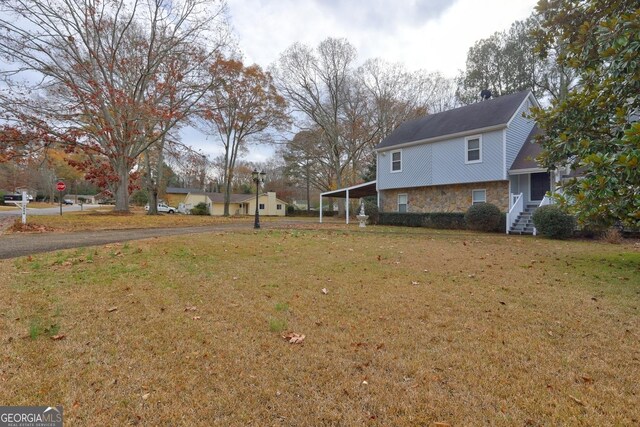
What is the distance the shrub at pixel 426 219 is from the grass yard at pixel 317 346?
431 inches

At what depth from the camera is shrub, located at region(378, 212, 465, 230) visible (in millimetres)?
16781

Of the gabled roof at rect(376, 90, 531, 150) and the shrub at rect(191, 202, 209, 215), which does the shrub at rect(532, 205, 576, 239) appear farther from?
the shrub at rect(191, 202, 209, 215)

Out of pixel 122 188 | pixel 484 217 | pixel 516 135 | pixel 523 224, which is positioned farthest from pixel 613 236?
pixel 122 188

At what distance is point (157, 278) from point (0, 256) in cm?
422

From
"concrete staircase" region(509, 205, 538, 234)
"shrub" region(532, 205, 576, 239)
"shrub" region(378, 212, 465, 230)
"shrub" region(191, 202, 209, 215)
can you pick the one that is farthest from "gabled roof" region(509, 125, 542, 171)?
"shrub" region(191, 202, 209, 215)

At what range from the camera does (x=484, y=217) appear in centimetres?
1489

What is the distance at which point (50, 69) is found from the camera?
16.8 metres

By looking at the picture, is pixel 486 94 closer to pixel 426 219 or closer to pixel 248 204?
pixel 426 219

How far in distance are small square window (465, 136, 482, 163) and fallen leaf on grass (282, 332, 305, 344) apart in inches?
642

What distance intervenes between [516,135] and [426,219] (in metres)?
6.08

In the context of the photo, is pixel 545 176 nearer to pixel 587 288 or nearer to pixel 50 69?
pixel 587 288

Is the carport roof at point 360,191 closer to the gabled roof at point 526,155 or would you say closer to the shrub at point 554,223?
the gabled roof at point 526,155

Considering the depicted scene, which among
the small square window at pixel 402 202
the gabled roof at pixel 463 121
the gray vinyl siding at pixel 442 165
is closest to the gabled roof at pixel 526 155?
the gray vinyl siding at pixel 442 165

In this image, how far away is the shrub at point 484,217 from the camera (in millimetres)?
14844
